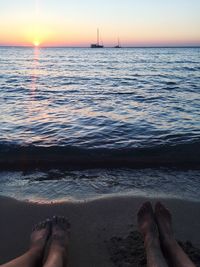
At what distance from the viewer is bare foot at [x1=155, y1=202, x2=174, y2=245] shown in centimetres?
338

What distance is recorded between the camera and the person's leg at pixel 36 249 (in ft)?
9.23

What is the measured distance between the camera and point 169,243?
3.24 metres

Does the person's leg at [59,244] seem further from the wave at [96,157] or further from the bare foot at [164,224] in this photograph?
the wave at [96,157]

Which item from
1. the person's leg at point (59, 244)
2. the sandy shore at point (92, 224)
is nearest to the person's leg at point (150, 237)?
the sandy shore at point (92, 224)

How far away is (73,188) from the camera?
511 centimetres

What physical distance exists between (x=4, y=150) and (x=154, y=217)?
145 inches

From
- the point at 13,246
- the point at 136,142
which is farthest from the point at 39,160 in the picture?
the point at 13,246

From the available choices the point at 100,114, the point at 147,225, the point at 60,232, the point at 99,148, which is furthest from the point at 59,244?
the point at 100,114

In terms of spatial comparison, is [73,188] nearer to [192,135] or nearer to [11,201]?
[11,201]

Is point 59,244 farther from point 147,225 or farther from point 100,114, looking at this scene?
point 100,114

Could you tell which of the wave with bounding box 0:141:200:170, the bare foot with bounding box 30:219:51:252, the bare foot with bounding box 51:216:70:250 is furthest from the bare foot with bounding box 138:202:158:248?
the wave with bounding box 0:141:200:170

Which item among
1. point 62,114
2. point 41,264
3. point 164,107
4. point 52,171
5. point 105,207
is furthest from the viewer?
point 164,107

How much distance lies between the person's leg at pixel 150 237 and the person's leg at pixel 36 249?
2.82 ft

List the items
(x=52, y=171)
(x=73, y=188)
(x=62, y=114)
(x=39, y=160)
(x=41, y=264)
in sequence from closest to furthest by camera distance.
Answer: (x=41, y=264) < (x=73, y=188) < (x=52, y=171) < (x=39, y=160) < (x=62, y=114)
